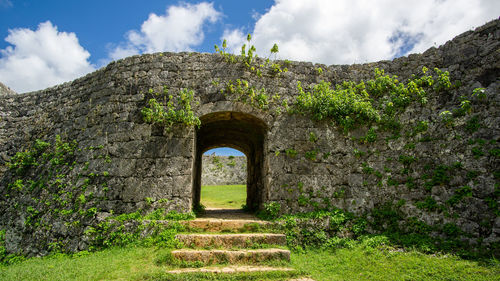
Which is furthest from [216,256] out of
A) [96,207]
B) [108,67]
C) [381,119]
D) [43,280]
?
[108,67]

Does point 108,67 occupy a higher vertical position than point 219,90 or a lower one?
higher

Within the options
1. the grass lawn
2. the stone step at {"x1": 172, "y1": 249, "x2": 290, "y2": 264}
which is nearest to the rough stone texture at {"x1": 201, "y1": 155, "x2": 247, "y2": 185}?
the grass lawn

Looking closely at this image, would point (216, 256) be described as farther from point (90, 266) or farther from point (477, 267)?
point (477, 267)

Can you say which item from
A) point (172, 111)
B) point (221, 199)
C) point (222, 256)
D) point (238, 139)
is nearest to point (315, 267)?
point (222, 256)

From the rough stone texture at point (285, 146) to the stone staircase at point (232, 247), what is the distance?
919mm

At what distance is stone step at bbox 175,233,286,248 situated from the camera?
555 cm

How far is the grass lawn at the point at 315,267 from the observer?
458 cm

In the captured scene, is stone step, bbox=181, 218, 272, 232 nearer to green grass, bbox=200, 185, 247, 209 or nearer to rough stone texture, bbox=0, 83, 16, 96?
green grass, bbox=200, 185, 247, 209

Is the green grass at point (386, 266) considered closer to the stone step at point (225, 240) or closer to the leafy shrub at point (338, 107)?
the stone step at point (225, 240)

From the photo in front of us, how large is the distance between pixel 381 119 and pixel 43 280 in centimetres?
767

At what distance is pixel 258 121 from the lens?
7.68m

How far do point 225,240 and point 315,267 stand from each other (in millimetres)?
1744

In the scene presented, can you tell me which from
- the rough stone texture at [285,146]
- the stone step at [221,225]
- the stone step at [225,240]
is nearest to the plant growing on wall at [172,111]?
the rough stone texture at [285,146]

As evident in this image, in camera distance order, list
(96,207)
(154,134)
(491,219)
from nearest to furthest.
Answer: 1. (491,219)
2. (96,207)
3. (154,134)
